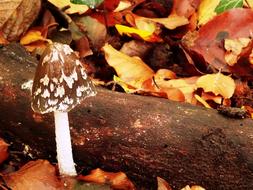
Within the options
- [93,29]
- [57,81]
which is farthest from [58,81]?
[93,29]

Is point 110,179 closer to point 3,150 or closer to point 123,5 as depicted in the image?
point 3,150

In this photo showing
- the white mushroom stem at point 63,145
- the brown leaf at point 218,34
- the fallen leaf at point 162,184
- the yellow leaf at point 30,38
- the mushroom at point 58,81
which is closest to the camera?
the mushroom at point 58,81

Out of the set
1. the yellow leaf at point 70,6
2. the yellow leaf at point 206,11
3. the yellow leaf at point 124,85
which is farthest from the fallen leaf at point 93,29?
the yellow leaf at point 206,11

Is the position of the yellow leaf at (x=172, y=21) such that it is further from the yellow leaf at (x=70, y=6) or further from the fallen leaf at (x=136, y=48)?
the yellow leaf at (x=70, y=6)

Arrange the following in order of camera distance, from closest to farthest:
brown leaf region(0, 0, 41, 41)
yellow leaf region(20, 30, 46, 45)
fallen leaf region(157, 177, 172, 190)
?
fallen leaf region(157, 177, 172, 190)
brown leaf region(0, 0, 41, 41)
yellow leaf region(20, 30, 46, 45)

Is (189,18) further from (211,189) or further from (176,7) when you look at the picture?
(211,189)

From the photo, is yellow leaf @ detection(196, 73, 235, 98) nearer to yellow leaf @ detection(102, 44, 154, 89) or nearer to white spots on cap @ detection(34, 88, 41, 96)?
yellow leaf @ detection(102, 44, 154, 89)

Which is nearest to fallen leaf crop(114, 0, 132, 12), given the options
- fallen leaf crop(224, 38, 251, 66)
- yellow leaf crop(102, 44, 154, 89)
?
yellow leaf crop(102, 44, 154, 89)
